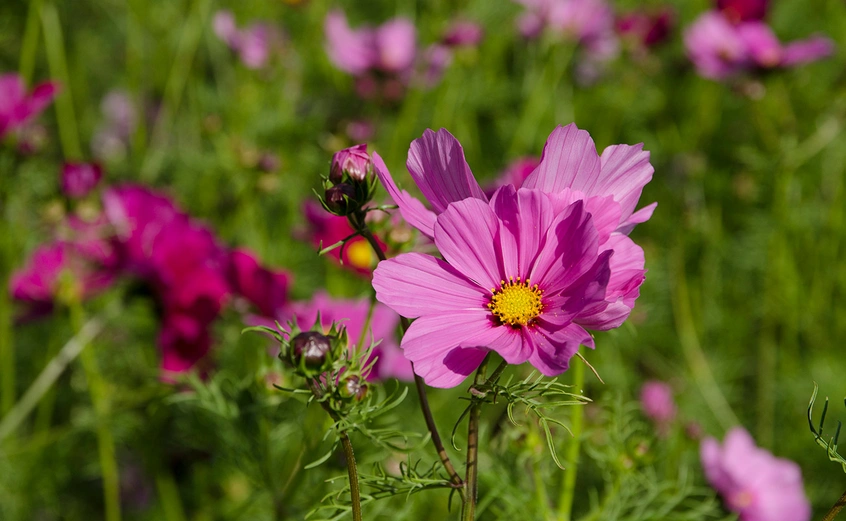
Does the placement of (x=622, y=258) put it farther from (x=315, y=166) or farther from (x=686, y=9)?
(x=686, y=9)

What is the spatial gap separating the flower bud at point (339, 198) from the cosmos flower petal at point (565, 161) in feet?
0.35

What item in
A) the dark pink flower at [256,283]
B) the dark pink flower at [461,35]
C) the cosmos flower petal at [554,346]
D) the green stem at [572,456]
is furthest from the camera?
the dark pink flower at [461,35]

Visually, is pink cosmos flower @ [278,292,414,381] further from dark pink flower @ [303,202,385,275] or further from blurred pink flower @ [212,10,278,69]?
blurred pink flower @ [212,10,278,69]

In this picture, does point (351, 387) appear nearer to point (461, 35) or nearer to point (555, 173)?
point (555, 173)

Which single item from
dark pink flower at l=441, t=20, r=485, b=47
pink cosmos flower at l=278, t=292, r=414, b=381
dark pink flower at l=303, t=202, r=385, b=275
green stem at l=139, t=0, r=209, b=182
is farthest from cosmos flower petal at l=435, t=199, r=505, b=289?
green stem at l=139, t=0, r=209, b=182

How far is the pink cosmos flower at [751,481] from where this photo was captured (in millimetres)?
885

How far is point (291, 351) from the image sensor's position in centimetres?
40

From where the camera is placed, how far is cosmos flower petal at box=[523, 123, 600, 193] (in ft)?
1.34

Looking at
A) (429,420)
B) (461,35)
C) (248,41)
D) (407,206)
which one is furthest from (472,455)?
(248,41)

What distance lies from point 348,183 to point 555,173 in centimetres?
13

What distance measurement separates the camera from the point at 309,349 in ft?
1.29

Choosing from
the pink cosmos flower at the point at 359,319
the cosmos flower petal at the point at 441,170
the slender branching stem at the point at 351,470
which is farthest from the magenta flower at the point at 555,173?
the pink cosmos flower at the point at 359,319

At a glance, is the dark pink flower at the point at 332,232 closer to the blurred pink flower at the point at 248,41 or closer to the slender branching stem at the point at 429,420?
the slender branching stem at the point at 429,420

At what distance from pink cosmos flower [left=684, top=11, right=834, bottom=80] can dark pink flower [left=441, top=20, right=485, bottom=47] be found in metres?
0.43
